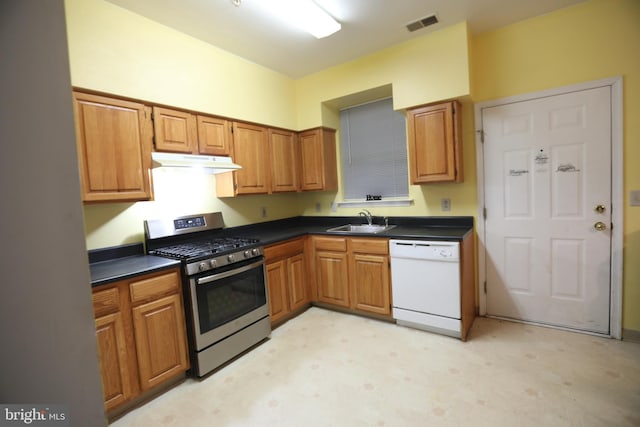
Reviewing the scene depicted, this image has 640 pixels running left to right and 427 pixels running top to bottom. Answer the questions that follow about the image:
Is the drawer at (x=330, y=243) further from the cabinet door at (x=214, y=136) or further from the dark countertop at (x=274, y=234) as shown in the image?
the cabinet door at (x=214, y=136)

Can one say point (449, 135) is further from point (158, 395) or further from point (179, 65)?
point (158, 395)

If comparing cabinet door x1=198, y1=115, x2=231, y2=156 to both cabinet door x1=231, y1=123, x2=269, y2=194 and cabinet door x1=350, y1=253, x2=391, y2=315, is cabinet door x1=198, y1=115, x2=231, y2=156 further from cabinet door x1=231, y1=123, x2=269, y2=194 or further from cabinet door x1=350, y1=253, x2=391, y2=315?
cabinet door x1=350, y1=253, x2=391, y2=315

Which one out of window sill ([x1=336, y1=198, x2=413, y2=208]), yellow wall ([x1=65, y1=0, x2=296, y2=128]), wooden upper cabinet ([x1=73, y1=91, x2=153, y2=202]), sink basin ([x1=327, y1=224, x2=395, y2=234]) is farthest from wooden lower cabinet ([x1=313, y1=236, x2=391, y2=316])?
wooden upper cabinet ([x1=73, y1=91, x2=153, y2=202])

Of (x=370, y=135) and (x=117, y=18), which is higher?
(x=117, y=18)

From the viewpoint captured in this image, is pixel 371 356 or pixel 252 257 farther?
pixel 252 257

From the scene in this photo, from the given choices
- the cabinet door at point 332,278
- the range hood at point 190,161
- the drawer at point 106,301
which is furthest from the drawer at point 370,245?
the drawer at point 106,301

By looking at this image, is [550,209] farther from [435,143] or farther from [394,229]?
[394,229]

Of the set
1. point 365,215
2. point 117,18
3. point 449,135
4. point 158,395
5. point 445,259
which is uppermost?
point 117,18

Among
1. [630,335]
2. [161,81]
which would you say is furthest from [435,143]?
[161,81]

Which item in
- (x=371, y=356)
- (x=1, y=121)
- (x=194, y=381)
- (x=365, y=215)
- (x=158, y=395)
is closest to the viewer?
(x=1, y=121)

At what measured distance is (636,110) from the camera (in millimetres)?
2289

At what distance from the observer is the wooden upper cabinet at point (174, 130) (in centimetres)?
233

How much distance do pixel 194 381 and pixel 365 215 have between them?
2.40 m

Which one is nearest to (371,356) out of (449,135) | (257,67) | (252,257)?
(252,257)
